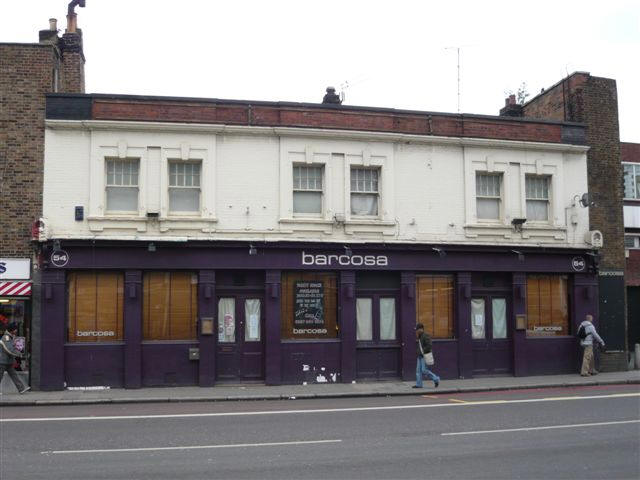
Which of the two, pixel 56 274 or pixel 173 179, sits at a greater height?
pixel 173 179

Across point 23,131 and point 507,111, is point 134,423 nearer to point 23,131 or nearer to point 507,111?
point 23,131

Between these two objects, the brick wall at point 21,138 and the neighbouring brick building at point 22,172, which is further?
the brick wall at point 21,138

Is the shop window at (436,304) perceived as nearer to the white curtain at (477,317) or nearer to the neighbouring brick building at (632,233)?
the white curtain at (477,317)

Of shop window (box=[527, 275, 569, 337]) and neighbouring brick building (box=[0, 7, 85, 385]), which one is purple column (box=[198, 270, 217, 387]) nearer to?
neighbouring brick building (box=[0, 7, 85, 385])

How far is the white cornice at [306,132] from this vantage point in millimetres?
17688

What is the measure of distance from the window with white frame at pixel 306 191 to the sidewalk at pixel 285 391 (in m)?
4.88

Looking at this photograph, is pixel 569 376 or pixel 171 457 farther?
pixel 569 376

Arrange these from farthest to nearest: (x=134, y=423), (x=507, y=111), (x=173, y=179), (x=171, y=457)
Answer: (x=507, y=111)
(x=173, y=179)
(x=134, y=423)
(x=171, y=457)

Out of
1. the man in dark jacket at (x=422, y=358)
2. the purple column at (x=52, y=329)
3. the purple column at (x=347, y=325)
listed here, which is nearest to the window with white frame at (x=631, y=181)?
the man in dark jacket at (x=422, y=358)

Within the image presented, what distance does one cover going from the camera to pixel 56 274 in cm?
1723

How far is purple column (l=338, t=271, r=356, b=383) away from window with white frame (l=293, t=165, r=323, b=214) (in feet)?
6.76

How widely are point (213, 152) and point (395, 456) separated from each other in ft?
36.9

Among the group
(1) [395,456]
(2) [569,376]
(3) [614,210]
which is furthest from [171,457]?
(3) [614,210]

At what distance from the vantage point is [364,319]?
1914cm
